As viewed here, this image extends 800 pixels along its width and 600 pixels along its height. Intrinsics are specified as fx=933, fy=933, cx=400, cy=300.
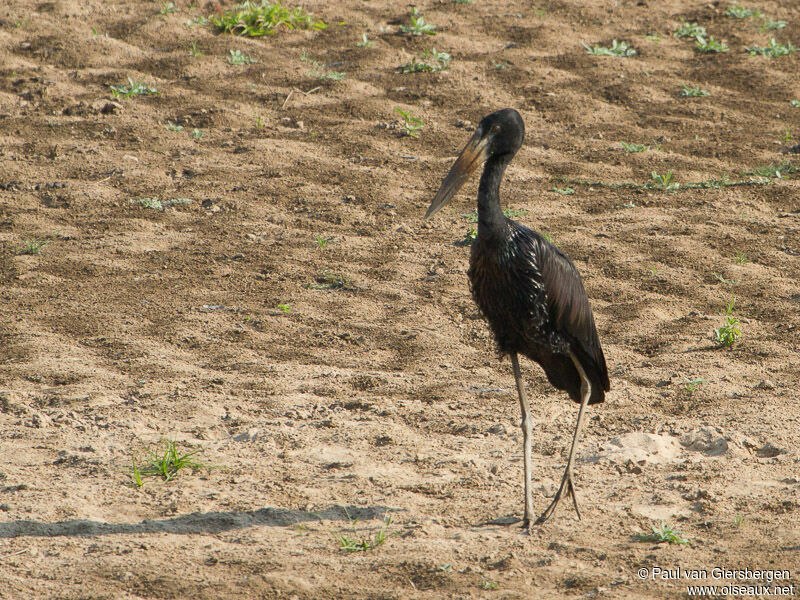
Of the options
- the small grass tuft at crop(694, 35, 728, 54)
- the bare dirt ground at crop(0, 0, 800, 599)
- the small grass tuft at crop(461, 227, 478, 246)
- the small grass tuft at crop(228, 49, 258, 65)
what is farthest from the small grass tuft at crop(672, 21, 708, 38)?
the small grass tuft at crop(461, 227, 478, 246)

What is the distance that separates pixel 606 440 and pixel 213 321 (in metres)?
2.88

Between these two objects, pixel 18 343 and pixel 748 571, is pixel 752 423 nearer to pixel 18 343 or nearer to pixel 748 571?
pixel 748 571

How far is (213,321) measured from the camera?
660 centimetres

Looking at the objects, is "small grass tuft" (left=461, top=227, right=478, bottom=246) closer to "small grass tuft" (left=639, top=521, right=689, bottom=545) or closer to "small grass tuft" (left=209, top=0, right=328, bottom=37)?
"small grass tuft" (left=639, top=521, right=689, bottom=545)

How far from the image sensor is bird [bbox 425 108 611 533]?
4715 millimetres

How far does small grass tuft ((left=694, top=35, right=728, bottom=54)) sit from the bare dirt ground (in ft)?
0.51

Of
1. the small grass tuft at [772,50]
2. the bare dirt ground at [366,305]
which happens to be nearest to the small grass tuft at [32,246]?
the bare dirt ground at [366,305]

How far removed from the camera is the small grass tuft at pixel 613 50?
1101 centimetres

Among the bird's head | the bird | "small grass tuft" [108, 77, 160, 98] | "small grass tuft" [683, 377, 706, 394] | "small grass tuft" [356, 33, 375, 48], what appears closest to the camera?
the bird

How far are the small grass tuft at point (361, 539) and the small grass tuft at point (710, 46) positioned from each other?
8682mm

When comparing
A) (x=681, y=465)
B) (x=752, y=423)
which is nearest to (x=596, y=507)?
(x=681, y=465)

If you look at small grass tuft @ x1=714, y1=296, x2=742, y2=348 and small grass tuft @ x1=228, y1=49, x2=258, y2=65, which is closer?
small grass tuft @ x1=714, y1=296, x2=742, y2=348

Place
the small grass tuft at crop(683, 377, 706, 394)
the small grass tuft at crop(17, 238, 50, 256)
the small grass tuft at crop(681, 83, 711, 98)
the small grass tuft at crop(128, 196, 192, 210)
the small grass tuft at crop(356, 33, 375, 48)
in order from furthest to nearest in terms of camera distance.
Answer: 1. the small grass tuft at crop(356, 33, 375, 48)
2. the small grass tuft at crop(681, 83, 711, 98)
3. the small grass tuft at crop(128, 196, 192, 210)
4. the small grass tuft at crop(17, 238, 50, 256)
5. the small grass tuft at crop(683, 377, 706, 394)

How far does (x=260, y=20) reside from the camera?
11.1 m
